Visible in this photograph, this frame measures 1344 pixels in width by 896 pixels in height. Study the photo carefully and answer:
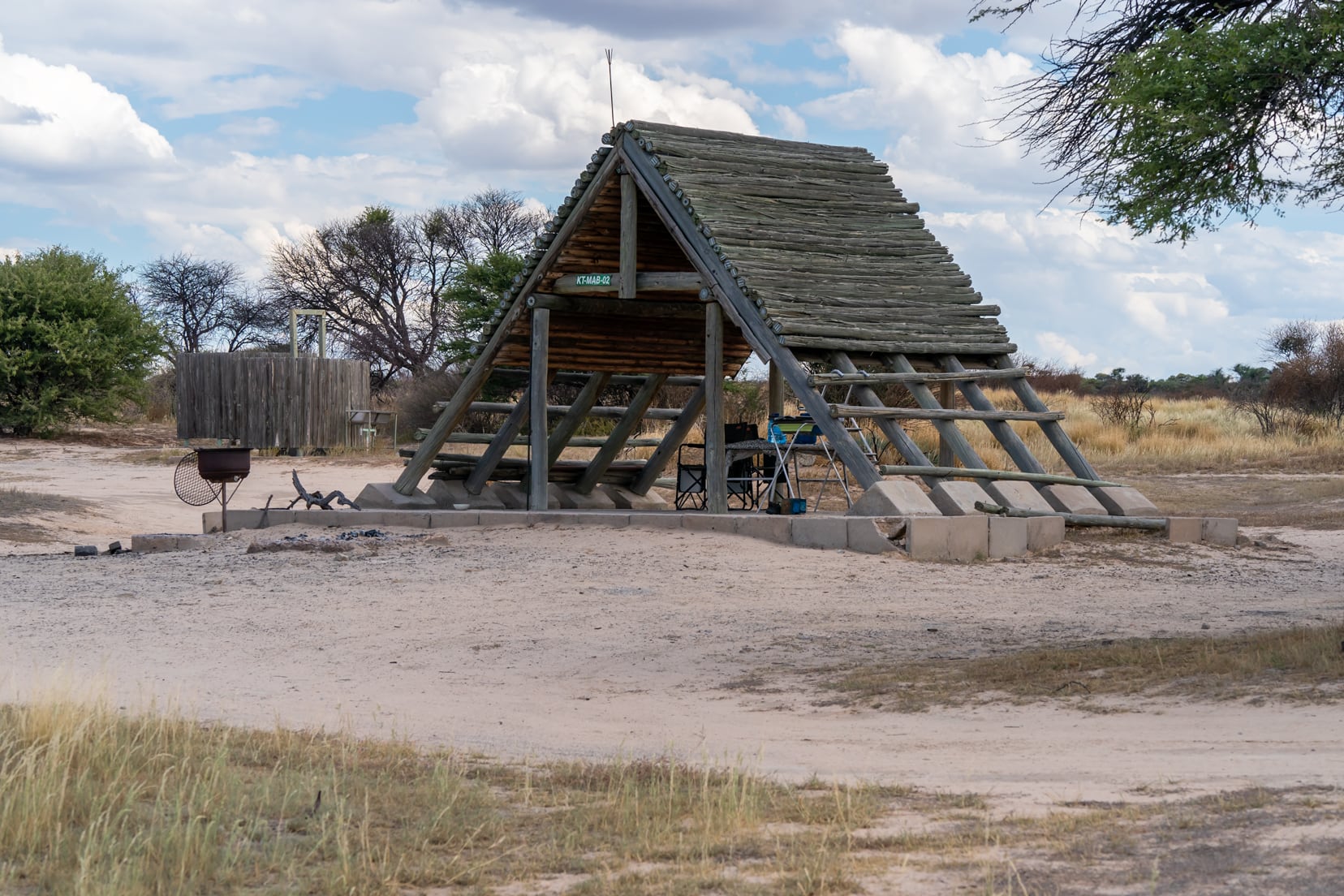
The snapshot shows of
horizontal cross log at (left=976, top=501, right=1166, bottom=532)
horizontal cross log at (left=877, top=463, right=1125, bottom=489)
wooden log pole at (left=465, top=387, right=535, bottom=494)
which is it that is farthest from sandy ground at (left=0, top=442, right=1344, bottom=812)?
wooden log pole at (left=465, top=387, right=535, bottom=494)

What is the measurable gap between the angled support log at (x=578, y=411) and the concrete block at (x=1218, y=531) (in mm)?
6839

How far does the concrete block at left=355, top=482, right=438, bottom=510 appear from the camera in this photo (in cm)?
1666

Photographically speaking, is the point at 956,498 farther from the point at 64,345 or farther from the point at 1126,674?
the point at 64,345

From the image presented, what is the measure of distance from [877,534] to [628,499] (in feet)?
20.6

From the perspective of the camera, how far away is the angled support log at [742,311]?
509 inches

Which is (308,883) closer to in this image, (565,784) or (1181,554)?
(565,784)

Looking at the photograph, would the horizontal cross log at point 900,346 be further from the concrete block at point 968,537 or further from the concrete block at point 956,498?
the concrete block at point 968,537

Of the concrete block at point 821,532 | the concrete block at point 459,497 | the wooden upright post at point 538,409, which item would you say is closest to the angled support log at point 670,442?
the concrete block at point 459,497

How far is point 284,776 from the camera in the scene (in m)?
5.58

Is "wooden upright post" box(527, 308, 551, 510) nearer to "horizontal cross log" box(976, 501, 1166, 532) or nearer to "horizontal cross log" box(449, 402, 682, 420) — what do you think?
"horizontal cross log" box(449, 402, 682, 420)

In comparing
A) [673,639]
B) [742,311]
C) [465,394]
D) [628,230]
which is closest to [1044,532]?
[742,311]

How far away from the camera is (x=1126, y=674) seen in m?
7.65

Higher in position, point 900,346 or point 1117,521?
point 900,346

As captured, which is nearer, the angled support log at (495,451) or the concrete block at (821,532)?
the concrete block at (821,532)
